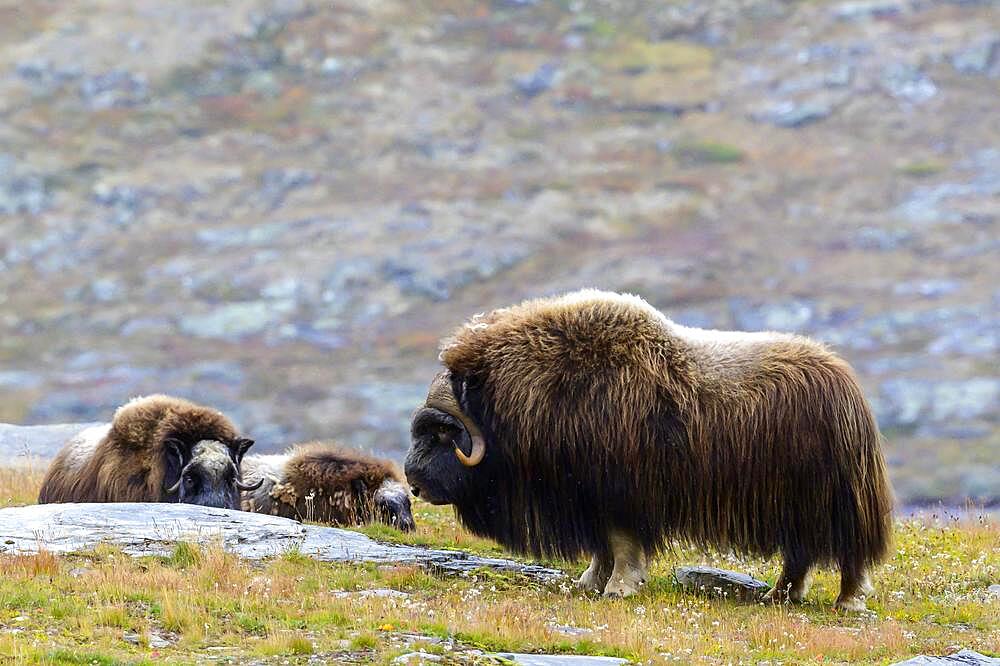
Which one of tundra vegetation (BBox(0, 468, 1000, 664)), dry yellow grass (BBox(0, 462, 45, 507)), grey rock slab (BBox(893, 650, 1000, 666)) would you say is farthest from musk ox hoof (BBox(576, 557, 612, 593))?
dry yellow grass (BBox(0, 462, 45, 507))

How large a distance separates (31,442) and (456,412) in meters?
6.86

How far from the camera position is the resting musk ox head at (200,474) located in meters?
9.44

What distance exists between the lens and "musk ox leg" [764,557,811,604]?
25.9 ft

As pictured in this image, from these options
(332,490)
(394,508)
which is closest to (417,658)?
(394,508)

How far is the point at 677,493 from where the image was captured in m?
7.80

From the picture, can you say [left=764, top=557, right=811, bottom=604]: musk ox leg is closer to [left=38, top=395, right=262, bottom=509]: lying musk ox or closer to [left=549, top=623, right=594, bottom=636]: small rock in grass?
[left=549, top=623, right=594, bottom=636]: small rock in grass

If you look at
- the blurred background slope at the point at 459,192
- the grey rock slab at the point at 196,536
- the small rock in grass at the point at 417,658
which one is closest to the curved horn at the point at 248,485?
the grey rock slab at the point at 196,536

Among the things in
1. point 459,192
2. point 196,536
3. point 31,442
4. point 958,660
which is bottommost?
point 958,660

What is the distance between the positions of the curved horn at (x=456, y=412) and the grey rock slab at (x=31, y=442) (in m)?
5.67

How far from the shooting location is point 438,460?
8188 mm

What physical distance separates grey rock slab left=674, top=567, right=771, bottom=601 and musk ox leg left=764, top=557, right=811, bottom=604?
0.34 ft

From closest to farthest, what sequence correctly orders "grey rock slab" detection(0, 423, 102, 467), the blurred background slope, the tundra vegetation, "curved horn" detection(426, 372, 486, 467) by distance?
the tundra vegetation → "curved horn" detection(426, 372, 486, 467) → "grey rock slab" detection(0, 423, 102, 467) → the blurred background slope

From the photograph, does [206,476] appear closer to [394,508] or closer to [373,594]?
[394,508]

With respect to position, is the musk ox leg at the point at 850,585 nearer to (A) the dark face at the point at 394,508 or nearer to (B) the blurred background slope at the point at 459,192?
(A) the dark face at the point at 394,508
